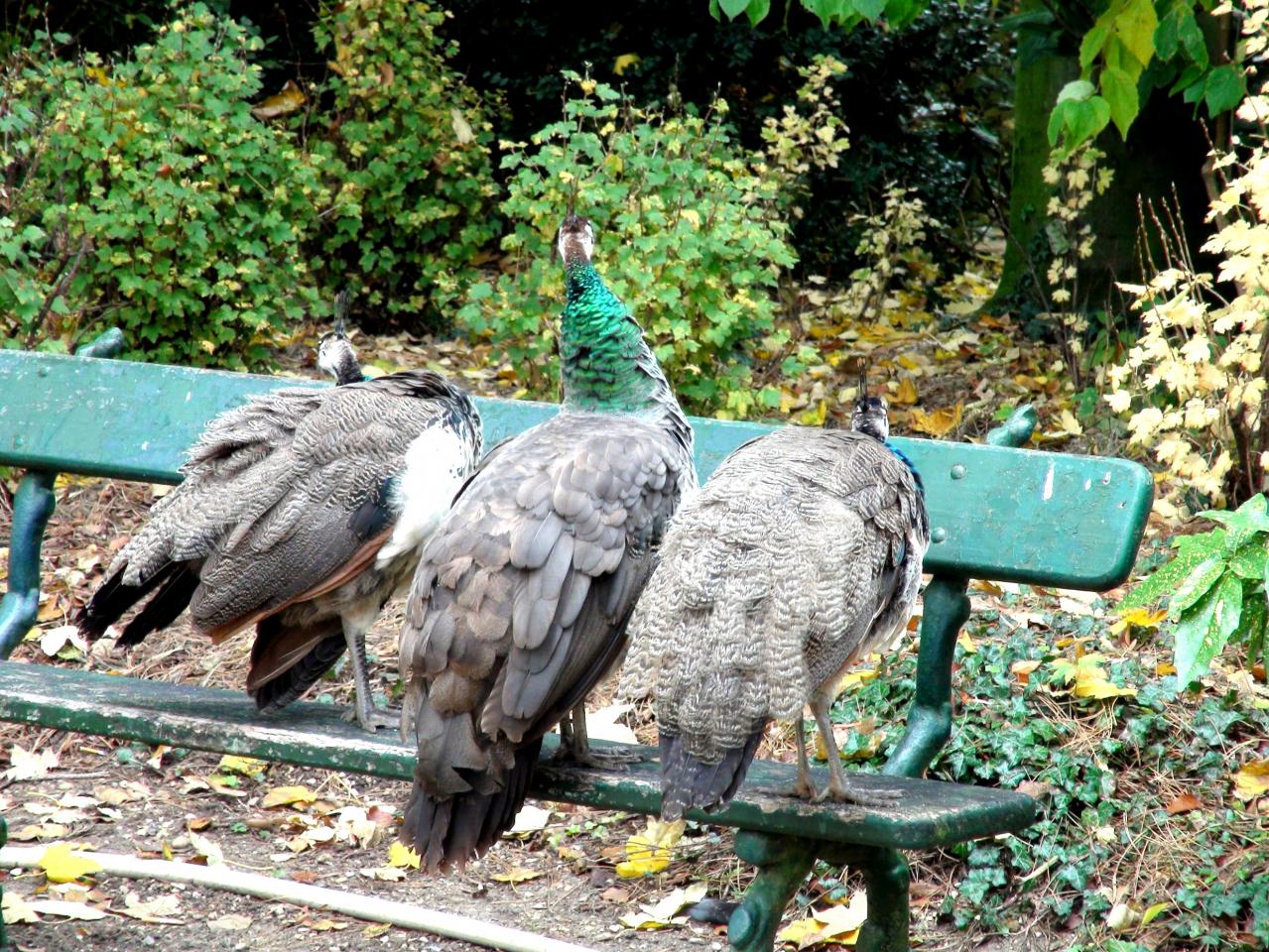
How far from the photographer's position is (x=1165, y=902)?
3822 millimetres

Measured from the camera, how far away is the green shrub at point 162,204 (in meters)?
6.46

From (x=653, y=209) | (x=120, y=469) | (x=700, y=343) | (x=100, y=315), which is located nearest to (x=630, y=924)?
(x=120, y=469)

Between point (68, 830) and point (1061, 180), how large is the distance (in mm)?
5094

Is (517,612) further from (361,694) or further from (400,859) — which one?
(400,859)

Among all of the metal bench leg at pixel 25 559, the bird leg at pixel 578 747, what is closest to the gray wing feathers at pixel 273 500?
the bird leg at pixel 578 747

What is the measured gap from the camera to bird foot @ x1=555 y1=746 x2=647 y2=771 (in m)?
3.21

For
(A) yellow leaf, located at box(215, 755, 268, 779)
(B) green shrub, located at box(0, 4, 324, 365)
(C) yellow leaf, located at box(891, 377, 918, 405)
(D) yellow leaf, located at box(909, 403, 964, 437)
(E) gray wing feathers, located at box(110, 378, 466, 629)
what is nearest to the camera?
(E) gray wing feathers, located at box(110, 378, 466, 629)

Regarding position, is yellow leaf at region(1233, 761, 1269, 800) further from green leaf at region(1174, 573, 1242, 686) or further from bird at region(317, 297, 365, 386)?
bird at region(317, 297, 365, 386)

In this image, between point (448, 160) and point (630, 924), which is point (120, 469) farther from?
point (448, 160)

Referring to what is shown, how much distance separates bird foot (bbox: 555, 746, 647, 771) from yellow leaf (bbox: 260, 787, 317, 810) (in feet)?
5.82

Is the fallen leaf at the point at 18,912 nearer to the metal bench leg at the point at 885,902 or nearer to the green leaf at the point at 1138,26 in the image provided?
the metal bench leg at the point at 885,902

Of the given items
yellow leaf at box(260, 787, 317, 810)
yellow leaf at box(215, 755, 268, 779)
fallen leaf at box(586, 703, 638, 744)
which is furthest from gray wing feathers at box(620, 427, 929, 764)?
yellow leaf at box(215, 755, 268, 779)

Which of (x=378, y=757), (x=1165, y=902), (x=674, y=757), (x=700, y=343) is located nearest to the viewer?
(x=674, y=757)

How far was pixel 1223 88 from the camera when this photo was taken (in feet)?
18.6
